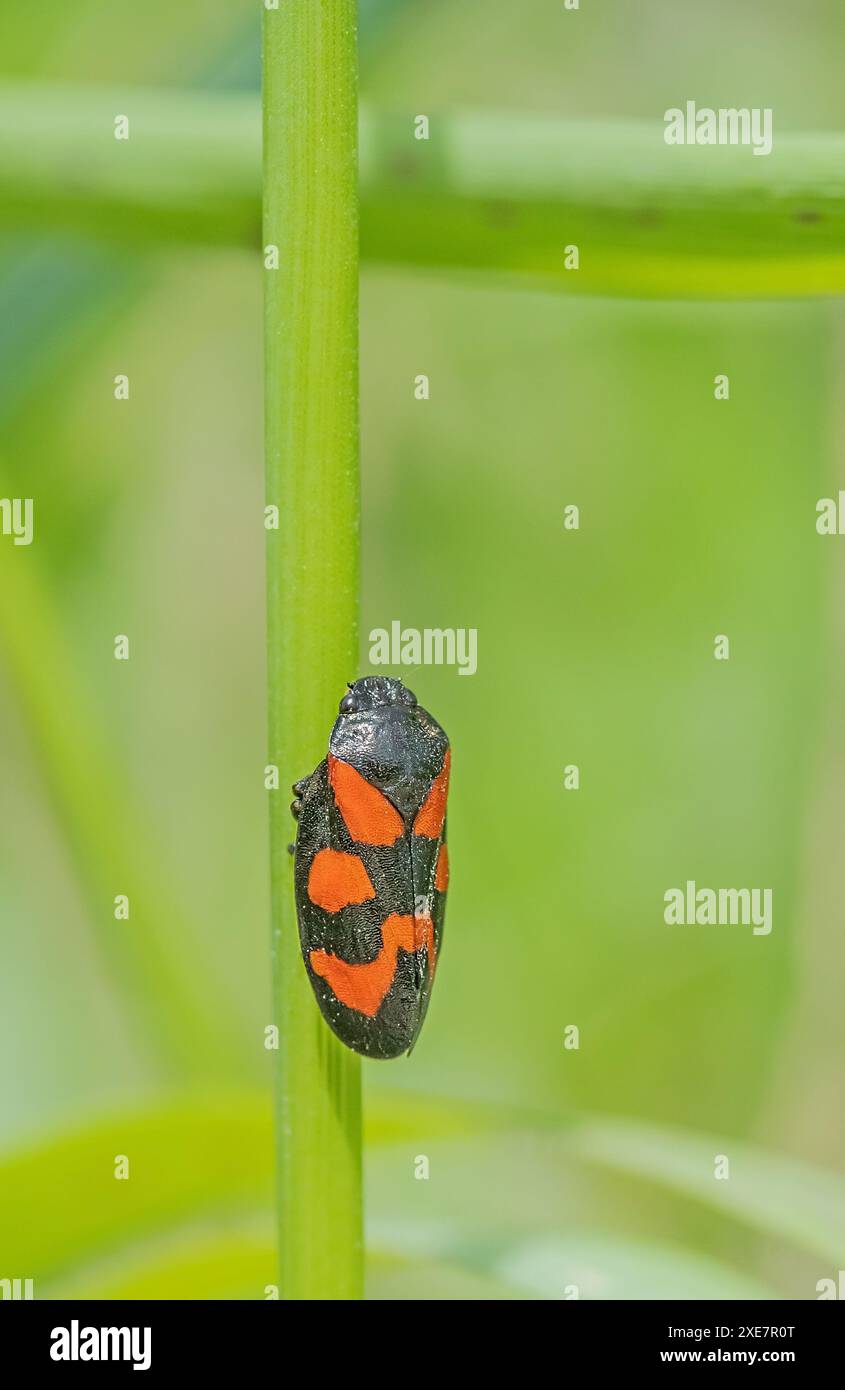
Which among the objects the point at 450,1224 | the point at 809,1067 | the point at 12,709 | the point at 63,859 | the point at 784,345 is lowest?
the point at 450,1224

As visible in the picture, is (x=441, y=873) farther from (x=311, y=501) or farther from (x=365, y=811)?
(x=311, y=501)

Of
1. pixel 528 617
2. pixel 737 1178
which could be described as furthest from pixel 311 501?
pixel 528 617

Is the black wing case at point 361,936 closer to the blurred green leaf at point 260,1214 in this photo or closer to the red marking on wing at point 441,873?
the red marking on wing at point 441,873

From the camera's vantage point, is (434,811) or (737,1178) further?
(434,811)

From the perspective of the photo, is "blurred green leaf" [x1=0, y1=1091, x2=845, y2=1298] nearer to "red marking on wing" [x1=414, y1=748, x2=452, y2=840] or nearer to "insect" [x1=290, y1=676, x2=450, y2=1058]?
"insect" [x1=290, y1=676, x2=450, y2=1058]

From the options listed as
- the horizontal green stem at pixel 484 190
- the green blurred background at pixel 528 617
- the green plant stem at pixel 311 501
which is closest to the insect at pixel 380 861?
the green plant stem at pixel 311 501

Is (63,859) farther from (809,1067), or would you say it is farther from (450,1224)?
(809,1067)
